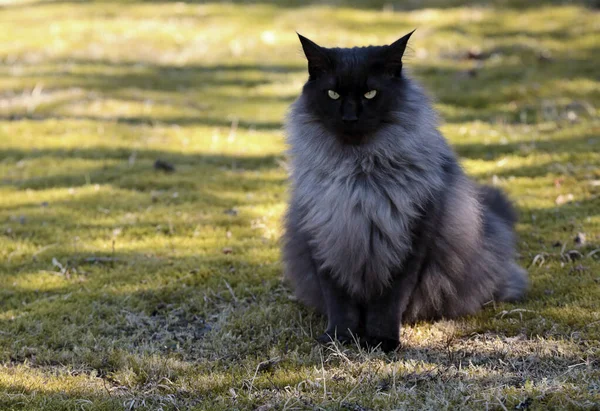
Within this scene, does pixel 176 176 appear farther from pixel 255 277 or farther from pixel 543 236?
pixel 543 236

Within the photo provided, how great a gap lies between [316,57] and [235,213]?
9.23 feet

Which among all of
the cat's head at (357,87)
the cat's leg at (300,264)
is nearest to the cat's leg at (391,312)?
the cat's leg at (300,264)

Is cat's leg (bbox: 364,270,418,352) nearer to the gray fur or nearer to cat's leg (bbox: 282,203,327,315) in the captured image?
the gray fur

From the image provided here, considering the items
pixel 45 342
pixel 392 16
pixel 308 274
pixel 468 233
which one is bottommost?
pixel 45 342

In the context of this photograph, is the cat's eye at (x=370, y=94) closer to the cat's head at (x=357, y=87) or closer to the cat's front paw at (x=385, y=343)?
the cat's head at (x=357, y=87)

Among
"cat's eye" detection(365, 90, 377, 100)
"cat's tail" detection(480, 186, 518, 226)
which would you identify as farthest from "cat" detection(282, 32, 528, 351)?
"cat's tail" detection(480, 186, 518, 226)

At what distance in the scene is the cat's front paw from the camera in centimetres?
414

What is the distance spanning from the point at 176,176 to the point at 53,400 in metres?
4.25

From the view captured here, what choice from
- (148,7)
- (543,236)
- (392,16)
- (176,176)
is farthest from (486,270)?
(148,7)

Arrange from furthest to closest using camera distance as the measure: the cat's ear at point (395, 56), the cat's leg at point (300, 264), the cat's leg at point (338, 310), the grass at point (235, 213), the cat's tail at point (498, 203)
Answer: the cat's tail at point (498, 203)
the cat's leg at point (300, 264)
the cat's leg at point (338, 310)
the cat's ear at point (395, 56)
the grass at point (235, 213)

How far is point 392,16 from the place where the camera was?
551 inches

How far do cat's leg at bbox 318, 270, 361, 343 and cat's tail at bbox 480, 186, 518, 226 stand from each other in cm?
149

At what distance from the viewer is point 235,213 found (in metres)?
6.73

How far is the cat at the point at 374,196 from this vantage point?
13.4 ft
